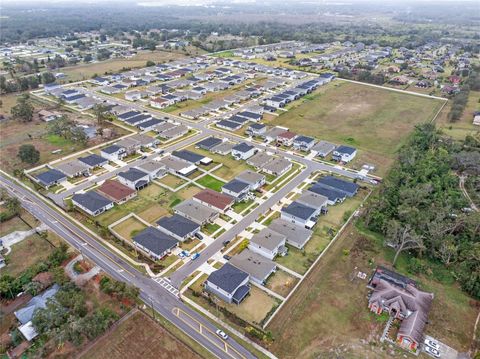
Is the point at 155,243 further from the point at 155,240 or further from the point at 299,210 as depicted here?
the point at 299,210

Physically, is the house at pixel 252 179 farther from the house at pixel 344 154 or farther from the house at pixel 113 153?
the house at pixel 113 153

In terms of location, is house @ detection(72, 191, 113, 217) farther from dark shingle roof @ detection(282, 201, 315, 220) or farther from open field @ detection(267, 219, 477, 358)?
open field @ detection(267, 219, 477, 358)

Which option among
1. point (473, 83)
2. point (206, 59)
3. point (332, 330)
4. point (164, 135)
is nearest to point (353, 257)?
point (332, 330)

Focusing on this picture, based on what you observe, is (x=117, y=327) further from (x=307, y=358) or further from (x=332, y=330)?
(x=332, y=330)

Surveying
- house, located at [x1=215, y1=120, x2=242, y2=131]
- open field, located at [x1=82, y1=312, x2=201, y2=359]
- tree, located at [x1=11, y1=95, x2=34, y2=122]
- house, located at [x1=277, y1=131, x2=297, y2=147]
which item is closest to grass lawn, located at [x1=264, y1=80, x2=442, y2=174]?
house, located at [x1=277, y1=131, x2=297, y2=147]

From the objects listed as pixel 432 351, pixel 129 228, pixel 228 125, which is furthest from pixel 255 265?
pixel 228 125

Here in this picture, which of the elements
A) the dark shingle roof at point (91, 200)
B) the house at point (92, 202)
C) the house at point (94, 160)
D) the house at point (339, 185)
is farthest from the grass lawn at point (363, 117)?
the dark shingle roof at point (91, 200)

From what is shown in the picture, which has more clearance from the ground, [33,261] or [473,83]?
[473,83]
